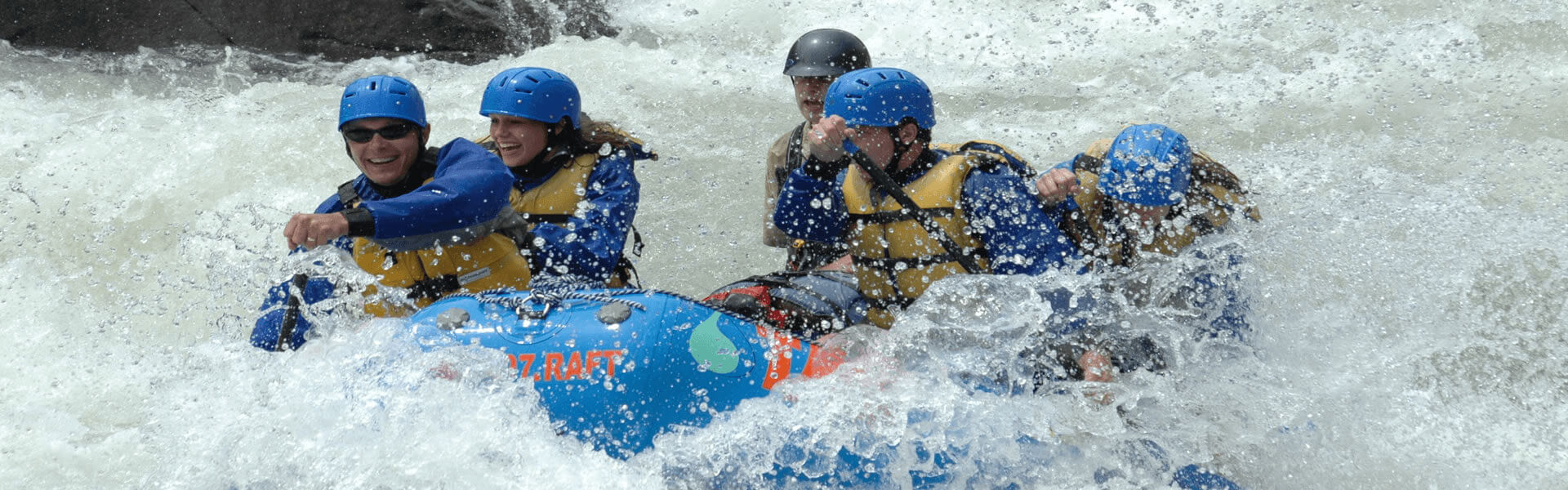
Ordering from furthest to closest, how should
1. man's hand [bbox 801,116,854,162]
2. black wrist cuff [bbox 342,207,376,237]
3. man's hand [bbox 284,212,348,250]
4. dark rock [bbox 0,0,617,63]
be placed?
dark rock [bbox 0,0,617,63]
man's hand [bbox 801,116,854,162]
black wrist cuff [bbox 342,207,376,237]
man's hand [bbox 284,212,348,250]

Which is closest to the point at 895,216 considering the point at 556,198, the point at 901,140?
the point at 901,140

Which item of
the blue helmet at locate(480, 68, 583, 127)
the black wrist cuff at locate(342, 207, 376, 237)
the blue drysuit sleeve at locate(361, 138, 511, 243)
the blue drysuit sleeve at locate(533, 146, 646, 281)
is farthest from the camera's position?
the blue helmet at locate(480, 68, 583, 127)

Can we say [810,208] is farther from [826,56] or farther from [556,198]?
[826,56]

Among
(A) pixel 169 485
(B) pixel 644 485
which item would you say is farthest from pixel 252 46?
(B) pixel 644 485

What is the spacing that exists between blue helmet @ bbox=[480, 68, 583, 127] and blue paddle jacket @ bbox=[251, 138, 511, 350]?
0.37 meters

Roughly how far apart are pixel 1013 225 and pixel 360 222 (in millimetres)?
1668

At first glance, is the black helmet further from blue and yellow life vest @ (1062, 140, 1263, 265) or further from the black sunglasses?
the black sunglasses

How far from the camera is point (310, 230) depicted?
2969mm

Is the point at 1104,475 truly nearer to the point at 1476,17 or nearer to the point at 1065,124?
the point at 1065,124

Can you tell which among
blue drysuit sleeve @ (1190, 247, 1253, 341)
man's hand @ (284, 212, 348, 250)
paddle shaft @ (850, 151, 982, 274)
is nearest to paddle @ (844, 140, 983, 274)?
paddle shaft @ (850, 151, 982, 274)

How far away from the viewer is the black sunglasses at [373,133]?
11.9 ft

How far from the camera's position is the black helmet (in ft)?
15.5

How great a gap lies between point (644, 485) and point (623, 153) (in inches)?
56.8

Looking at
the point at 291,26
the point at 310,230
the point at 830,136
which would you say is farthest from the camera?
the point at 291,26
